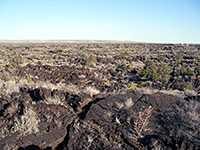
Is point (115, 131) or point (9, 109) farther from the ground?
point (9, 109)

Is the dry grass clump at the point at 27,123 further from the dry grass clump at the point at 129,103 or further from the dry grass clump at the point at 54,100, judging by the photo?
the dry grass clump at the point at 129,103

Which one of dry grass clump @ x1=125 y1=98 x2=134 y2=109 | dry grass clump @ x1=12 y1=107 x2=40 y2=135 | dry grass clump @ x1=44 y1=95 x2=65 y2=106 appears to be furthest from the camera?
dry grass clump @ x1=44 y1=95 x2=65 y2=106

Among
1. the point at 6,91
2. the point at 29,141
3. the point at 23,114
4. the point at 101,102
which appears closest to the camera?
the point at 29,141

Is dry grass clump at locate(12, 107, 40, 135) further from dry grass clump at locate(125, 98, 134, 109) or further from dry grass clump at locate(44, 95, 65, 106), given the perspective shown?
dry grass clump at locate(125, 98, 134, 109)

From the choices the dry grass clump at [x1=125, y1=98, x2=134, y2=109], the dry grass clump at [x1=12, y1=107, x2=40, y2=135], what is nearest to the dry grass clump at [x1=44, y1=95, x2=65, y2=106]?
the dry grass clump at [x1=12, y1=107, x2=40, y2=135]

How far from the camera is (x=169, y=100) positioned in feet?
21.5

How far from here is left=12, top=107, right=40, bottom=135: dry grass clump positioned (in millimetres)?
4680

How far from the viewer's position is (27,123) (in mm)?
4930

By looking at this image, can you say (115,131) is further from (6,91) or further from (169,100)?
(6,91)

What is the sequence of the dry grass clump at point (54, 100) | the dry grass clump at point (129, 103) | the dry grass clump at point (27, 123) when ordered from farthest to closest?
1. the dry grass clump at point (54, 100)
2. the dry grass clump at point (129, 103)
3. the dry grass clump at point (27, 123)

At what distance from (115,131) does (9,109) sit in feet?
12.1

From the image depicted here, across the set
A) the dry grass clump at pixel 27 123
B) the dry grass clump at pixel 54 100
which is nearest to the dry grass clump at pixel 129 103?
the dry grass clump at pixel 54 100

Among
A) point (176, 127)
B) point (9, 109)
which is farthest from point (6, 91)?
point (176, 127)

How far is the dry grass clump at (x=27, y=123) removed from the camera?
4.68m
